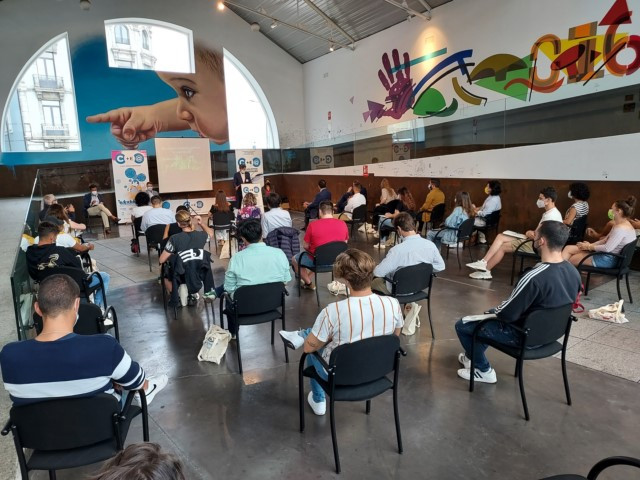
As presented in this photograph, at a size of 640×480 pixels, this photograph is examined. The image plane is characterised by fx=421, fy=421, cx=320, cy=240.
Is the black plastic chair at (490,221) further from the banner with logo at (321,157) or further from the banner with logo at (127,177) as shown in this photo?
the banner with logo at (127,177)

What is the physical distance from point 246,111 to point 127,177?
6053 mm

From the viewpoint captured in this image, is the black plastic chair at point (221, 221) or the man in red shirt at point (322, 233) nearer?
the man in red shirt at point (322, 233)

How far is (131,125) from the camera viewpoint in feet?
46.2

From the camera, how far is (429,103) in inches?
450

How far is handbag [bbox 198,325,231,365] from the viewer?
142 inches

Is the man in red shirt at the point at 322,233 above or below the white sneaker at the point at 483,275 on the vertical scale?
above

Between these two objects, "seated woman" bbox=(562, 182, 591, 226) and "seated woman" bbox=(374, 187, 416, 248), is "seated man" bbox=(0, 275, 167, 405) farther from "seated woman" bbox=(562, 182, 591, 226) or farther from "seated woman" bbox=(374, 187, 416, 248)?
"seated woman" bbox=(374, 187, 416, 248)

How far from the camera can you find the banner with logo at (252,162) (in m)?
13.4

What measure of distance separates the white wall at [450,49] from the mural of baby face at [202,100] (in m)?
3.47

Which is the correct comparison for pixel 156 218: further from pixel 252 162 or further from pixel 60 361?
pixel 252 162

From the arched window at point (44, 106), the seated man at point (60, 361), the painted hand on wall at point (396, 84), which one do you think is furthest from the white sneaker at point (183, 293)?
the arched window at point (44, 106)

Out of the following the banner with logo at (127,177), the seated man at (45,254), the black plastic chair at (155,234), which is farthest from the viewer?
the banner with logo at (127,177)

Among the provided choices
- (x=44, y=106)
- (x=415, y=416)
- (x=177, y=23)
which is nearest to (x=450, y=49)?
(x=177, y=23)

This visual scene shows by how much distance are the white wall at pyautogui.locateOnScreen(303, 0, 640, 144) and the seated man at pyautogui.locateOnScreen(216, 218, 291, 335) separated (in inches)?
230
